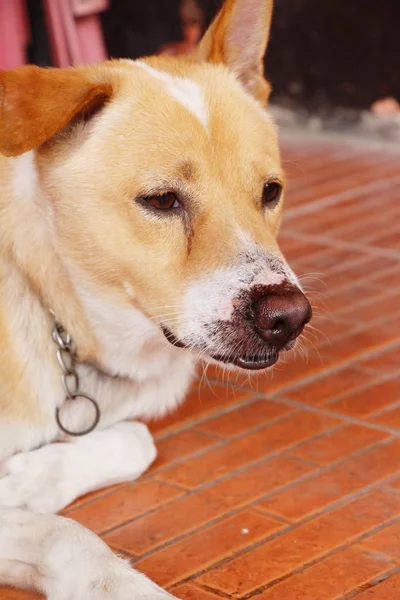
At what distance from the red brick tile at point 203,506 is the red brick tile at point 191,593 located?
7.9 inches

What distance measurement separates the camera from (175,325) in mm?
2520

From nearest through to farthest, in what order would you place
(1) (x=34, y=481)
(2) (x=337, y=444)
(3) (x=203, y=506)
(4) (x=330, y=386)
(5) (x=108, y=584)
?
(5) (x=108, y=584), (1) (x=34, y=481), (3) (x=203, y=506), (2) (x=337, y=444), (4) (x=330, y=386)

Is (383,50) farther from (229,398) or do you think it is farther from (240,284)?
(240,284)

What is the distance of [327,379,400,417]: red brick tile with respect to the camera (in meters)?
3.20

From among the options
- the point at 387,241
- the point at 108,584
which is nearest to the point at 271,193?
the point at 108,584

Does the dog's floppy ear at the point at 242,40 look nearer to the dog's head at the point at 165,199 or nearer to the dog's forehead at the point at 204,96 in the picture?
the dog's forehead at the point at 204,96

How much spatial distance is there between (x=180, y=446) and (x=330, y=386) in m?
0.60

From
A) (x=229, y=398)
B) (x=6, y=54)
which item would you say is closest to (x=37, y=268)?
(x=229, y=398)

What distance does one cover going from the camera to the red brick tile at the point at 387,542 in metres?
2.43

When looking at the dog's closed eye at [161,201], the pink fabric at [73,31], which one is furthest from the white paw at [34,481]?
the pink fabric at [73,31]

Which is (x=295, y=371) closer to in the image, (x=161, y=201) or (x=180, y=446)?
(x=180, y=446)

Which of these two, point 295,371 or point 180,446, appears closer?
point 180,446

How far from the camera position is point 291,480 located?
2814 mm

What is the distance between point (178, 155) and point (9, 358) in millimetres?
680
